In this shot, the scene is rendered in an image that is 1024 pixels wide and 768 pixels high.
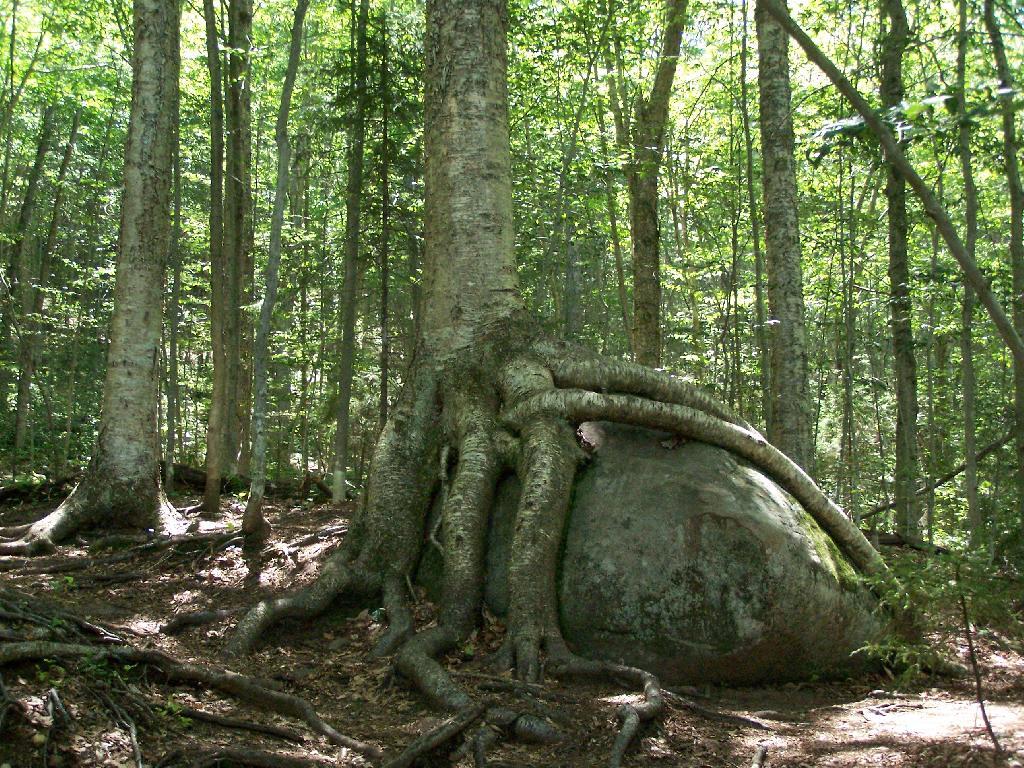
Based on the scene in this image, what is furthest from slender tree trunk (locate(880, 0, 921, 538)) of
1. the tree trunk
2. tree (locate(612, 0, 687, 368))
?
the tree trunk

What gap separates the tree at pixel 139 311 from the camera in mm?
8414

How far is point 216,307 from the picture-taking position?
9.77m

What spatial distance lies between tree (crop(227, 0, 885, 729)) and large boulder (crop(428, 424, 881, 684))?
284 mm

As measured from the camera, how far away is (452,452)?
21.8 feet

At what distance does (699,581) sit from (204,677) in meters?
3.18

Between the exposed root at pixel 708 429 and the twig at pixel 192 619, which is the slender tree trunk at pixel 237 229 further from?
the exposed root at pixel 708 429

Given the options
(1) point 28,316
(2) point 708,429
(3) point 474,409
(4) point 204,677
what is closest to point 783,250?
(2) point 708,429

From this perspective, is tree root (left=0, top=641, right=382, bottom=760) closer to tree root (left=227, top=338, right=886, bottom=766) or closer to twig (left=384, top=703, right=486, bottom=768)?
twig (left=384, top=703, right=486, bottom=768)

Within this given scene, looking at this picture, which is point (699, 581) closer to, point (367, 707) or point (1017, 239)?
point (367, 707)

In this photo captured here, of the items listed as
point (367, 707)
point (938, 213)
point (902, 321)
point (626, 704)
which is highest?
point (902, 321)

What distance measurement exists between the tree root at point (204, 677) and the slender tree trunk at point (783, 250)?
6.76m

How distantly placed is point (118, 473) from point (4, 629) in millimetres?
4823

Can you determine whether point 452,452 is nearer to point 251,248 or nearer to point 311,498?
Answer: point 311,498

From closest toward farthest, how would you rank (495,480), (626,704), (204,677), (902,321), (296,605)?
(204,677) → (626,704) → (296,605) → (495,480) → (902,321)
